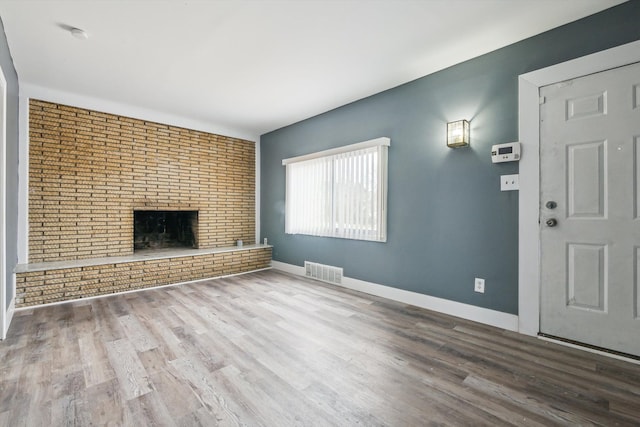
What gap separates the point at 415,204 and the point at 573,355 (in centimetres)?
182

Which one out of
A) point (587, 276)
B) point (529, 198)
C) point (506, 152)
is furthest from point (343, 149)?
point (587, 276)

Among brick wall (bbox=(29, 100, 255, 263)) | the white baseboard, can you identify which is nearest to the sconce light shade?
the white baseboard

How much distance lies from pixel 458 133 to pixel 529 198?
2.86ft

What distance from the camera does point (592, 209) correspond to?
2201 millimetres

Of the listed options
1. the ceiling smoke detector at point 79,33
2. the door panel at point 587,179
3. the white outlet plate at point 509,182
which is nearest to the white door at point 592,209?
the door panel at point 587,179

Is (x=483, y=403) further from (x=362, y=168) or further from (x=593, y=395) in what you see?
(x=362, y=168)

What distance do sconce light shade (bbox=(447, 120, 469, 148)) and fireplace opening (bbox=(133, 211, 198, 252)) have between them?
412 centimetres

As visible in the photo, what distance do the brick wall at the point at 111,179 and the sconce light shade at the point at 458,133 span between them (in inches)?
151

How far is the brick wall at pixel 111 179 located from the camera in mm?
3568

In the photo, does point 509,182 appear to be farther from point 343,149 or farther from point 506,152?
point 343,149

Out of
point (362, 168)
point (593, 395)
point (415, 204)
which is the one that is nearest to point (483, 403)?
point (593, 395)

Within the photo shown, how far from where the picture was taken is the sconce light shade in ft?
9.16

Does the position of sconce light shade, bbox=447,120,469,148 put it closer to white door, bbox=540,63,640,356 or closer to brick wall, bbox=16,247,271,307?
white door, bbox=540,63,640,356

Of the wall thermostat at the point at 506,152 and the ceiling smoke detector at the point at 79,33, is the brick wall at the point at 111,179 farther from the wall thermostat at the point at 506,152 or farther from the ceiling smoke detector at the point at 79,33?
the wall thermostat at the point at 506,152
